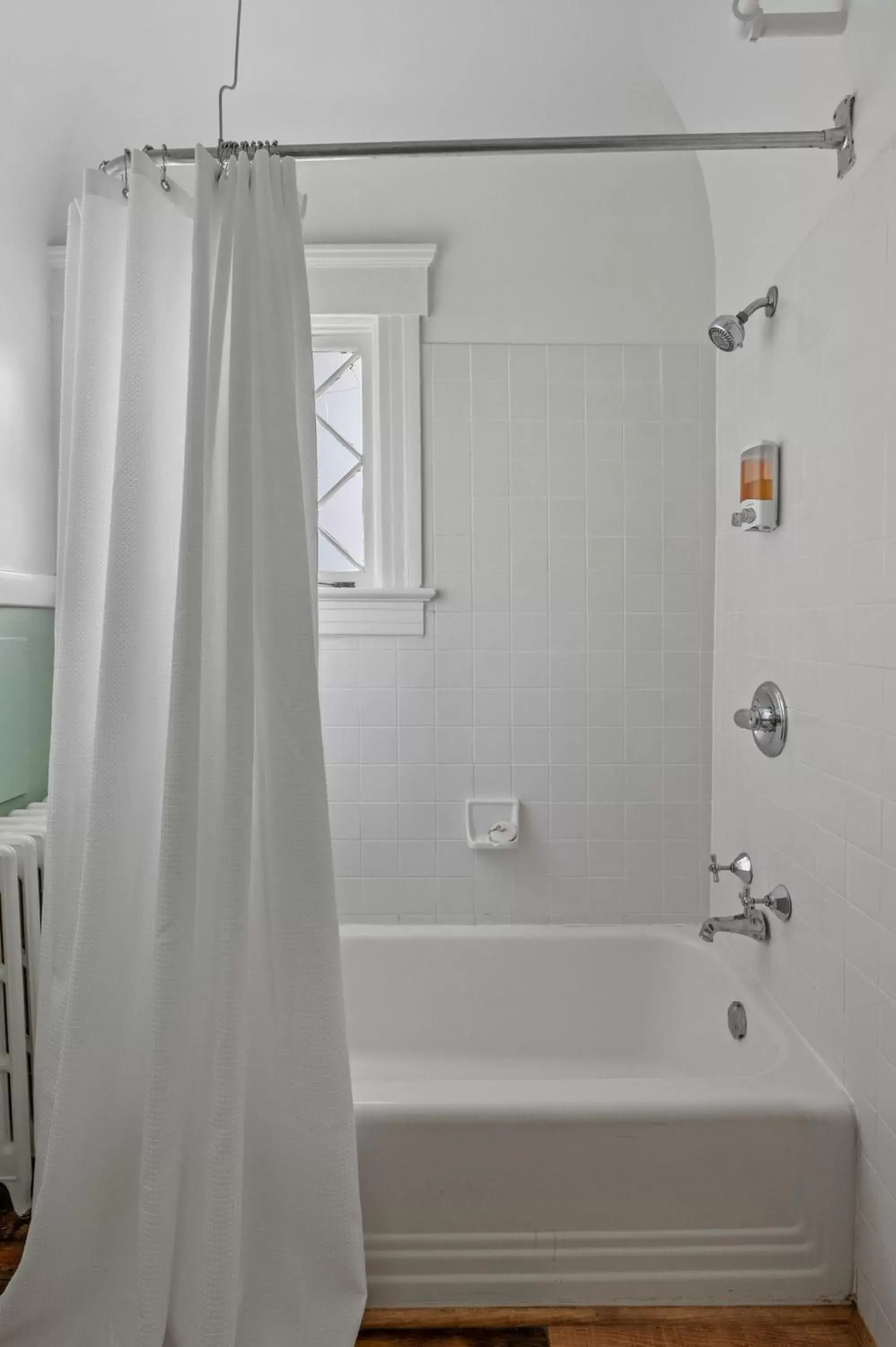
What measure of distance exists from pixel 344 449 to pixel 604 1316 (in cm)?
199

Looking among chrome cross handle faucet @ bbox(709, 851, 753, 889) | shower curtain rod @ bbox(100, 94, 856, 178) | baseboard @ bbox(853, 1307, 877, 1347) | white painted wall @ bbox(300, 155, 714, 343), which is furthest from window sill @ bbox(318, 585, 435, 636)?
baseboard @ bbox(853, 1307, 877, 1347)

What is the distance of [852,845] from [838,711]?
0.22m

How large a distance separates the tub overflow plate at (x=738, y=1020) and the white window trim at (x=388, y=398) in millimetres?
1143

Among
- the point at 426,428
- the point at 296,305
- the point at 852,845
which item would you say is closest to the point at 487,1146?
the point at 852,845

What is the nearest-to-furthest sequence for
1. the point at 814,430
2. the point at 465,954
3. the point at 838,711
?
1. the point at 838,711
2. the point at 814,430
3. the point at 465,954

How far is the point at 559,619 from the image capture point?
7.54 ft

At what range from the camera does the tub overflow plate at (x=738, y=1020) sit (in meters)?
1.81

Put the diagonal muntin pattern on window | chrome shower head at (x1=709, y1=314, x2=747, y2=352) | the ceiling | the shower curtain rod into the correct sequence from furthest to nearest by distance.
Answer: the diagonal muntin pattern on window < the ceiling < chrome shower head at (x1=709, y1=314, x2=747, y2=352) < the shower curtain rod

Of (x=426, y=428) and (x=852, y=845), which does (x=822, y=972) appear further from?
(x=426, y=428)

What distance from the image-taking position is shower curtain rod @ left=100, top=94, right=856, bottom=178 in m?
1.41

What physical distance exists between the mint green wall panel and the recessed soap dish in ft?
3.42

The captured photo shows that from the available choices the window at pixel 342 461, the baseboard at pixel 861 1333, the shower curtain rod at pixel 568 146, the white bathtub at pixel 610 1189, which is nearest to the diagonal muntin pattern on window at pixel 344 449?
the window at pixel 342 461

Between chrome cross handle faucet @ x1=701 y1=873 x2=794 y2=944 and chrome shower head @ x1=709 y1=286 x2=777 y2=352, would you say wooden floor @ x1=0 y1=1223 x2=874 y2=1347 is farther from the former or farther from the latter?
chrome shower head @ x1=709 y1=286 x2=777 y2=352

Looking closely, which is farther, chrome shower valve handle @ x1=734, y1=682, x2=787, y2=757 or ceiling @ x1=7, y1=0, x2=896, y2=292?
ceiling @ x1=7, y1=0, x2=896, y2=292
